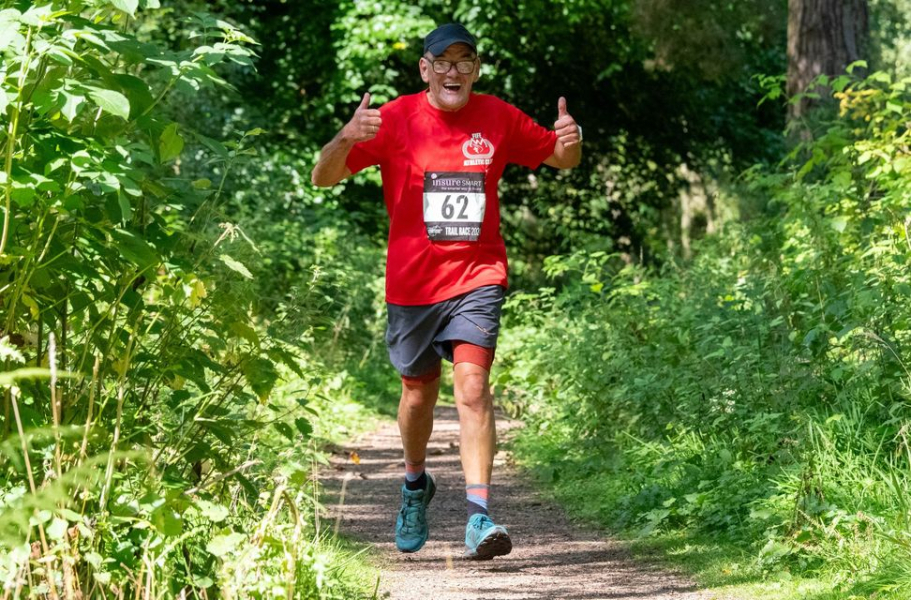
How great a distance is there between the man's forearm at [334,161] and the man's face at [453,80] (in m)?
0.45

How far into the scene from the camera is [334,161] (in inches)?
224

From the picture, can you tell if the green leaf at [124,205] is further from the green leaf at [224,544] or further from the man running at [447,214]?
the man running at [447,214]

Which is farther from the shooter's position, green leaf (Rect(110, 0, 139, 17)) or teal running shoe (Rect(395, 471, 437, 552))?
teal running shoe (Rect(395, 471, 437, 552))

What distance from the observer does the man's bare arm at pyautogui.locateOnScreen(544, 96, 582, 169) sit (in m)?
5.88

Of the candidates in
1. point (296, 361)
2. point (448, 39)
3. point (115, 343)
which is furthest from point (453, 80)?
point (296, 361)

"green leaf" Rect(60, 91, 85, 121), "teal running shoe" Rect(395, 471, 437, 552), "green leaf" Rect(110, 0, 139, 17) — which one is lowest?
"teal running shoe" Rect(395, 471, 437, 552)

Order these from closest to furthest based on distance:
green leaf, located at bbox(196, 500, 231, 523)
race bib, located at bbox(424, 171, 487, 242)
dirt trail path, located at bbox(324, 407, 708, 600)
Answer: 1. green leaf, located at bbox(196, 500, 231, 523)
2. dirt trail path, located at bbox(324, 407, 708, 600)
3. race bib, located at bbox(424, 171, 487, 242)

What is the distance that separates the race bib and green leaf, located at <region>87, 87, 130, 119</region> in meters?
2.27

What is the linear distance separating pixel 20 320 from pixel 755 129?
21.7 m

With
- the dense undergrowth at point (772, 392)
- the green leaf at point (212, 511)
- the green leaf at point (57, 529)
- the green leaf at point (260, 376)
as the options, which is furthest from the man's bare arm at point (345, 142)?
the green leaf at point (57, 529)

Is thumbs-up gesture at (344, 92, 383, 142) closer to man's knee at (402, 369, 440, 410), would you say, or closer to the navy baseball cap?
the navy baseball cap

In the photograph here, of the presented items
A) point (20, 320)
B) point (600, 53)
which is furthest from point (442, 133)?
point (600, 53)

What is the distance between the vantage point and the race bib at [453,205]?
5523 mm

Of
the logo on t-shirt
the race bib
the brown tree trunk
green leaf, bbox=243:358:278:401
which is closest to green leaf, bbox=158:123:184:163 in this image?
green leaf, bbox=243:358:278:401
